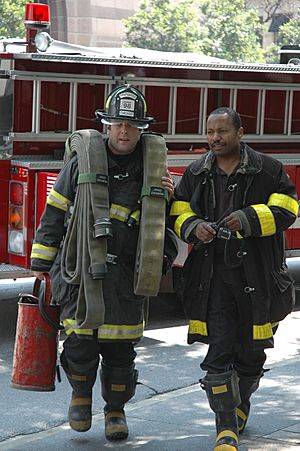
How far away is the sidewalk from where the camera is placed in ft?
18.4

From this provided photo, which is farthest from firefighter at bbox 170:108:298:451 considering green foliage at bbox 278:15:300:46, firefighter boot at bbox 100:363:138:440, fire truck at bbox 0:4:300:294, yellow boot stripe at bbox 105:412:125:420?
green foliage at bbox 278:15:300:46

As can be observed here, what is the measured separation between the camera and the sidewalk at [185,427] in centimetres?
560

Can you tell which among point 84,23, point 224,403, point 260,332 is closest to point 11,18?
point 84,23

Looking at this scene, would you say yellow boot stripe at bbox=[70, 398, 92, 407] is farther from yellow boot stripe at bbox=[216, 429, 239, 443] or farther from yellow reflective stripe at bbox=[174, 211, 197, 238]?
yellow reflective stripe at bbox=[174, 211, 197, 238]

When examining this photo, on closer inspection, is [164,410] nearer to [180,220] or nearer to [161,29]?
[180,220]

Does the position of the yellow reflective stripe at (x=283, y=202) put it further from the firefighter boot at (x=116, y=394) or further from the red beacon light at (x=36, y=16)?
the red beacon light at (x=36, y=16)

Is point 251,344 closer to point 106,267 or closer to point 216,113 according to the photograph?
point 106,267

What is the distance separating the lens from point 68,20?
156 ft

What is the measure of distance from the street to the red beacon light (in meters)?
2.75

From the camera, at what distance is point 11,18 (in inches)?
1610

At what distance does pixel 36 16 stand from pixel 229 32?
1686 inches

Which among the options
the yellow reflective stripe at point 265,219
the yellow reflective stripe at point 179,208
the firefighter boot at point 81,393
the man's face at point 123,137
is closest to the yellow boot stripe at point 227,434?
the firefighter boot at point 81,393

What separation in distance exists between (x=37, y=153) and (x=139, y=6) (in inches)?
1662

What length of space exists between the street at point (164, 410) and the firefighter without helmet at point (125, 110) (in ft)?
5.59
